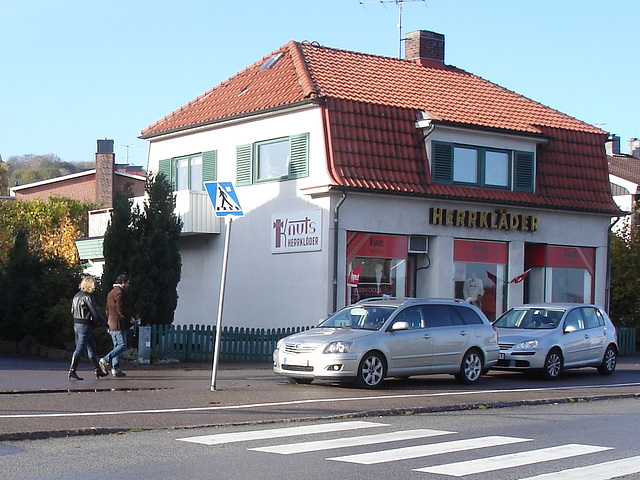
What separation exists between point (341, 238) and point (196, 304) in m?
6.44

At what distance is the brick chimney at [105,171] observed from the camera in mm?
64438

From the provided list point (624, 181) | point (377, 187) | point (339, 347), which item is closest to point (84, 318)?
point (339, 347)

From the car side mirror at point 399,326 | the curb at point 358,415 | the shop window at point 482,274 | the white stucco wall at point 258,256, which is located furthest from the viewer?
the shop window at point 482,274

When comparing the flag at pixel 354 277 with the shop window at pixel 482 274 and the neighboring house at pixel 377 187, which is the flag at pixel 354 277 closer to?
the neighboring house at pixel 377 187

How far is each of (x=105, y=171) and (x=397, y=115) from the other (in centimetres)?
4200

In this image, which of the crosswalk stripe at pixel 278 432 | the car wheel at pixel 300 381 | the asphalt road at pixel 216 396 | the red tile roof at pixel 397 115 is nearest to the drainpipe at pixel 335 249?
the red tile roof at pixel 397 115

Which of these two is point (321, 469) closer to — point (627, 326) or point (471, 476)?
point (471, 476)

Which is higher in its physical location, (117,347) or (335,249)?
(335,249)

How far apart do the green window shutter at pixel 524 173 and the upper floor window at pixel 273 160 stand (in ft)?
21.8

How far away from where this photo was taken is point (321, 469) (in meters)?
9.09

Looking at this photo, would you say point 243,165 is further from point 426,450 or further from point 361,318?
point 426,450

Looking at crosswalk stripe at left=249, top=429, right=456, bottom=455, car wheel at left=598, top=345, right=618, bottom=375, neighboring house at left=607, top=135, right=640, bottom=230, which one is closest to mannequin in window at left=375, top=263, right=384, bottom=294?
car wheel at left=598, top=345, right=618, bottom=375

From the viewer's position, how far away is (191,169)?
30109 mm

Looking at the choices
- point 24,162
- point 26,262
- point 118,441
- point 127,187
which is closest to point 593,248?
point 127,187
